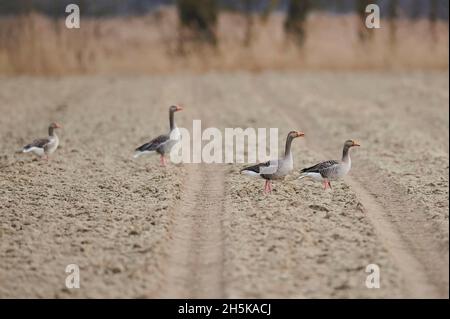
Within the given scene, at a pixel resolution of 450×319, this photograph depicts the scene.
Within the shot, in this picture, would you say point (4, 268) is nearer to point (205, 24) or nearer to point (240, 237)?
point (240, 237)

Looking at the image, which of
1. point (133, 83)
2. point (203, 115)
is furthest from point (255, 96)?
point (133, 83)

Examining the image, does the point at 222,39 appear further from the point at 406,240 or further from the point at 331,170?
the point at 406,240

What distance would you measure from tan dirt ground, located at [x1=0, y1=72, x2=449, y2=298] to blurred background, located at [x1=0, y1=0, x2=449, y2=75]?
16.5 m

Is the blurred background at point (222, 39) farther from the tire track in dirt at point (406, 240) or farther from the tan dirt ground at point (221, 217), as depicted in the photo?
the tire track in dirt at point (406, 240)

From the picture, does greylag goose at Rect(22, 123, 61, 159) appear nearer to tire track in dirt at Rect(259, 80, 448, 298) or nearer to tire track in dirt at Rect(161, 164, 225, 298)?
tire track in dirt at Rect(161, 164, 225, 298)

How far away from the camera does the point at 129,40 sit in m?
42.9

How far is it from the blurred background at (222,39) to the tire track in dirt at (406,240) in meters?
24.9

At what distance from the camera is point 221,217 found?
38.0 ft

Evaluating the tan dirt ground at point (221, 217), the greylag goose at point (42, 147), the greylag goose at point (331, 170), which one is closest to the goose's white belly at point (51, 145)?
the greylag goose at point (42, 147)

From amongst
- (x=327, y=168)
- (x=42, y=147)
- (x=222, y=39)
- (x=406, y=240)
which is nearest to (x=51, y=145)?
(x=42, y=147)

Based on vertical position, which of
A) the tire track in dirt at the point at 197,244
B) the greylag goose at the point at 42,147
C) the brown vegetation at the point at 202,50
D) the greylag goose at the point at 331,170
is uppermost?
the brown vegetation at the point at 202,50

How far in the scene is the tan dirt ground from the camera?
29.5 ft

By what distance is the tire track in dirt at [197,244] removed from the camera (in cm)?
890

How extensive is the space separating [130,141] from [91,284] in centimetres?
969
